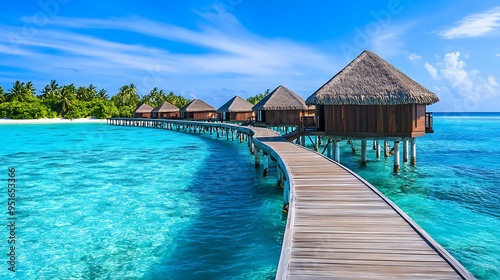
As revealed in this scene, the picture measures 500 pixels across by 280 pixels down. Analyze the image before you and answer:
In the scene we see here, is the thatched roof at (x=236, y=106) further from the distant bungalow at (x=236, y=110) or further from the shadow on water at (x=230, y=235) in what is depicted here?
the shadow on water at (x=230, y=235)

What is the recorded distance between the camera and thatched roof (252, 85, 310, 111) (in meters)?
30.8

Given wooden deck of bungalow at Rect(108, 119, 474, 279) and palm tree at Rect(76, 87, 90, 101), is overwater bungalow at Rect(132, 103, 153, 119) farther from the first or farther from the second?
wooden deck of bungalow at Rect(108, 119, 474, 279)

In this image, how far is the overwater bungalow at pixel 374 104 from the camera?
51.8 ft

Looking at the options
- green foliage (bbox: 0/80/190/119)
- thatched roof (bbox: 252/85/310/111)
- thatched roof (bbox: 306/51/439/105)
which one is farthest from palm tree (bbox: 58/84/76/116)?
thatched roof (bbox: 306/51/439/105)

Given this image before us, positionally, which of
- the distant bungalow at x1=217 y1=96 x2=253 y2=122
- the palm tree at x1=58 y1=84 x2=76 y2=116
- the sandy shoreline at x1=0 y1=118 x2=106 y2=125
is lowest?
the sandy shoreline at x1=0 y1=118 x2=106 y2=125

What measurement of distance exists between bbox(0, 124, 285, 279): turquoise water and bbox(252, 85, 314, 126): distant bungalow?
1262cm

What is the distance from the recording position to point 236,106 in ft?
141

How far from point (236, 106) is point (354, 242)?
38533 mm

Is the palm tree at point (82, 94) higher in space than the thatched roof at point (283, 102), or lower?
higher

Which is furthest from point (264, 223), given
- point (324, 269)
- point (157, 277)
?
point (324, 269)

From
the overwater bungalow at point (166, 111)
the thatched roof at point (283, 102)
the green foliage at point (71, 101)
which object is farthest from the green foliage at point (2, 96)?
the thatched roof at point (283, 102)

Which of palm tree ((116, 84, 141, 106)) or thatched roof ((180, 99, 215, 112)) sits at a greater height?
palm tree ((116, 84, 141, 106))

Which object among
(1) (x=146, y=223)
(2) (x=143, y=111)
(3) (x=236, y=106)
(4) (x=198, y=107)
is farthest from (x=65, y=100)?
(1) (x=146, y=223)

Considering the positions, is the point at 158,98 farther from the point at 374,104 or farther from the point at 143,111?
the point at 374,104
